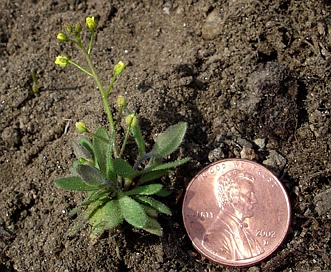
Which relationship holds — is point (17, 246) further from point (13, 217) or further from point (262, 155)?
point (262, 155)

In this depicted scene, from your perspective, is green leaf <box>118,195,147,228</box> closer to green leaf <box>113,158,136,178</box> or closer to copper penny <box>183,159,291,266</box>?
green leaf <box>113,158,136,178</box>

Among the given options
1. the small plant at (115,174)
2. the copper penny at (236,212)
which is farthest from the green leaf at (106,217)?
the copper penny at (236,212)

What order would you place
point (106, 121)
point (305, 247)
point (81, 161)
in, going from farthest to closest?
1. point (106, 121)
2. point (305, 247)
3. point (81, 161)

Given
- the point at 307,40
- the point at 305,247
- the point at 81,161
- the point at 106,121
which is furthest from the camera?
the point at 307,40

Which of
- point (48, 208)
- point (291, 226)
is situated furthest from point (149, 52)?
point (291, 226)

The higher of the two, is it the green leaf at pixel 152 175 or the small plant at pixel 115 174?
the small plant at pixel 115 174

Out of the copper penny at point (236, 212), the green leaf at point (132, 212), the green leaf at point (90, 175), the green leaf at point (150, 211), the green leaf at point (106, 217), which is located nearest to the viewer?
the green leaf at point (90, 175)

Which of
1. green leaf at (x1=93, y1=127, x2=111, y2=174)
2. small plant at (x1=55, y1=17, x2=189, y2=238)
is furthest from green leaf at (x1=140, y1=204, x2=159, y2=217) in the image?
green leaf at (x1=93, y1=127, x2=111, y2=174)

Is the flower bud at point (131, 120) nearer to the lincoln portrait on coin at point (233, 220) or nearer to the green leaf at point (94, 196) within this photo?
the green leaf at point (94, 196)
